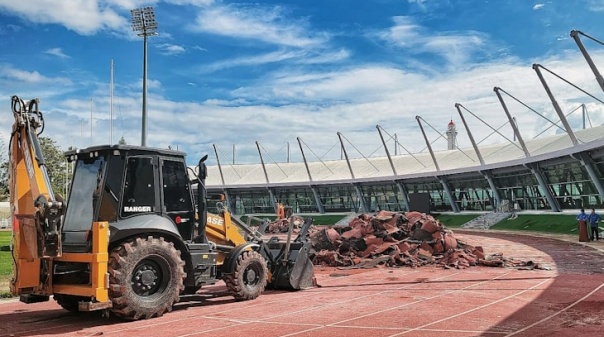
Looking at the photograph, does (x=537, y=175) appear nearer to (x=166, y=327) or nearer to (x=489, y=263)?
(x=489, y=263)

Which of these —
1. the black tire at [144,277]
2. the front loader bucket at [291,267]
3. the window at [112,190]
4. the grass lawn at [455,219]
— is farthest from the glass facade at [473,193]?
the window at [112,190]

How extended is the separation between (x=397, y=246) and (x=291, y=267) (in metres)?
8.36

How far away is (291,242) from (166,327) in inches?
187

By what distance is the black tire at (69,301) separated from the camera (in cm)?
1011

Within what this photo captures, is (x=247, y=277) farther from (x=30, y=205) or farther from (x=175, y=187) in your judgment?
(x=30, y=205)

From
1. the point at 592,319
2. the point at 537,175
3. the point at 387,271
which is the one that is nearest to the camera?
the point at 592,319

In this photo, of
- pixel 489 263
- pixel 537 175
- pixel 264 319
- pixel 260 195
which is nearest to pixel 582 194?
pixel 537 175

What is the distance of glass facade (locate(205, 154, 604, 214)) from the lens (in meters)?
39.4

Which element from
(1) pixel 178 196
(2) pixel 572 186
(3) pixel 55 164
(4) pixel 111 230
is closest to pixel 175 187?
(1) pixel 178 196

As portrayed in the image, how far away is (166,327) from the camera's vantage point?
905 centimetres

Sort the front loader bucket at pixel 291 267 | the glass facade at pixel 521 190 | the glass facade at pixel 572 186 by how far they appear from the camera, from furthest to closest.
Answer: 1. the glass facade at pixel 521 190
2. the glass facade at pixel 572 186
3. the front loader bucket at pixel 291 267

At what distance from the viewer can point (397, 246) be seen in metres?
20.5

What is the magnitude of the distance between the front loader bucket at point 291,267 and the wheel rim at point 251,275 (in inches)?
45.7

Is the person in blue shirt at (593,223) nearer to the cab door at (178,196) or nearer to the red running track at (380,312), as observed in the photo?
the red running track at (380,312)
